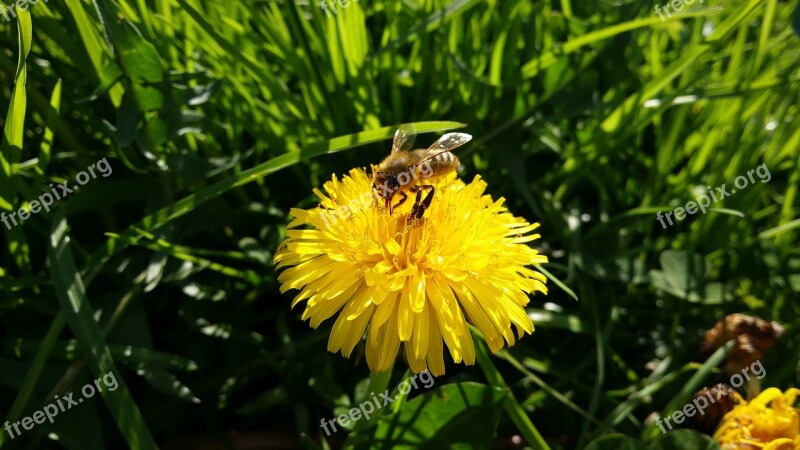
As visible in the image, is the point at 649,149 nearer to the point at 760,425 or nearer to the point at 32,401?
the point at 760,425

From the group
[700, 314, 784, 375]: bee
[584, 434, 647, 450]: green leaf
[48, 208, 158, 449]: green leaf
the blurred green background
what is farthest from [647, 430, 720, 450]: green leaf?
[48, 208, 158, 449]: green leaf

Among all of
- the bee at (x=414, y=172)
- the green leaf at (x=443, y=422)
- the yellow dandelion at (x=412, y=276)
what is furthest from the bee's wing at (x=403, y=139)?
the green leaf at (x=443, y=422)

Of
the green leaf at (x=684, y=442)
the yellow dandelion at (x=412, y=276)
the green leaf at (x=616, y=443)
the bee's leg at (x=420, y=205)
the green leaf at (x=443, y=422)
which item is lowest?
the green leaf at (x=684, y=442)

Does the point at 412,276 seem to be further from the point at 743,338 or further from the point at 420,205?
the point at 743,338

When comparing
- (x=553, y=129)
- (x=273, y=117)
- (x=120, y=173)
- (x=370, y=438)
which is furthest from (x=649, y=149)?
(x=120, y=173)

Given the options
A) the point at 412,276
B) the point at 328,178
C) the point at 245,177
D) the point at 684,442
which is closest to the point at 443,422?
the point at 412,276

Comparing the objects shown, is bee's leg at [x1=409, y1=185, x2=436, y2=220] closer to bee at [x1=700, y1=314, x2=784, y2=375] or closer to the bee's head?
the bee's head

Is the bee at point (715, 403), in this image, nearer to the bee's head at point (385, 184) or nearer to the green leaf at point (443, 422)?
the green leaf at point (443, 422)
